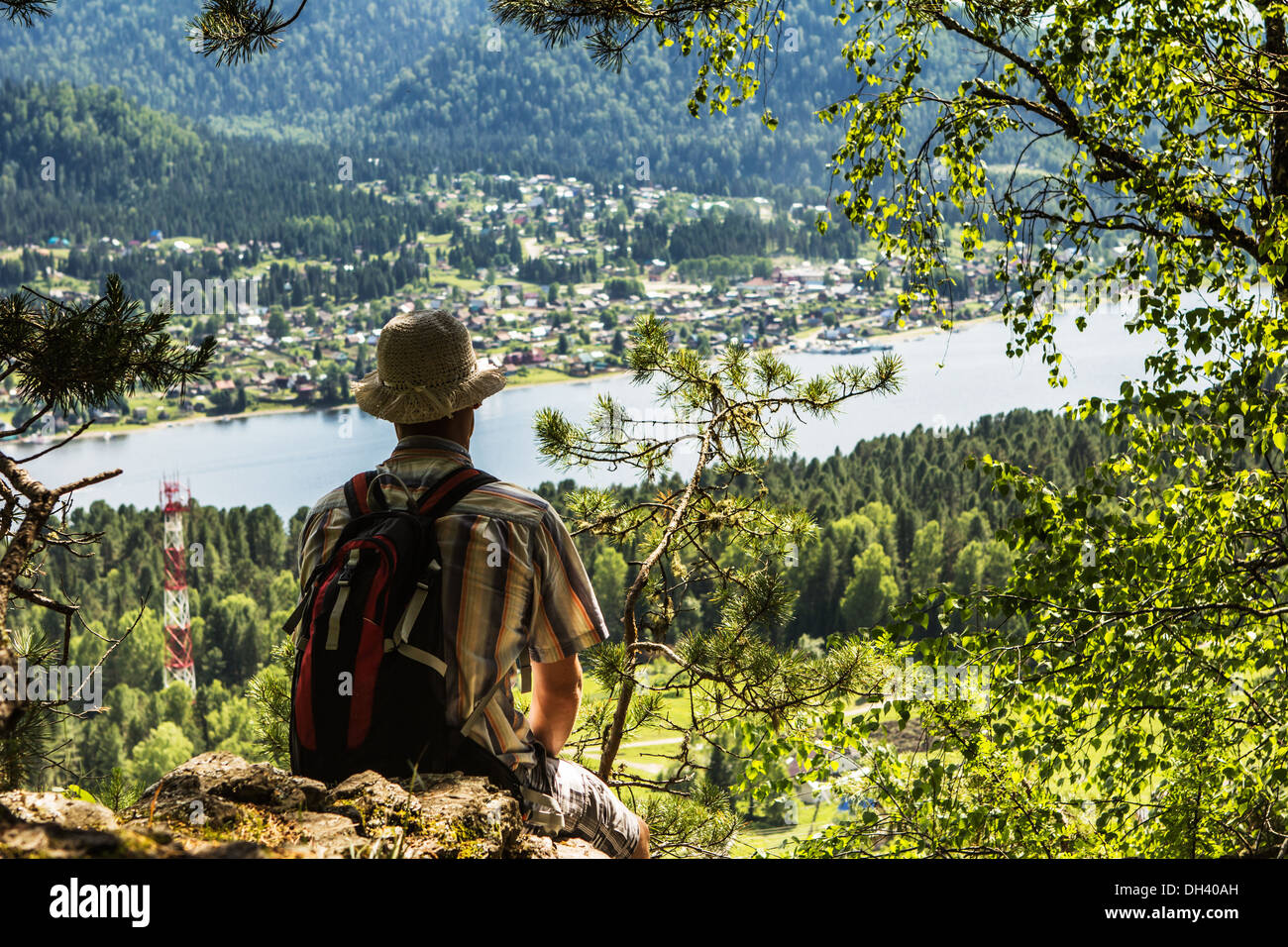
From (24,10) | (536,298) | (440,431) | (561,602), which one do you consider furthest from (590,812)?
(536,298)

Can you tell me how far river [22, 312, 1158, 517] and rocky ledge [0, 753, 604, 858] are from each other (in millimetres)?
52253

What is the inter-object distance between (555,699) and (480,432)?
61.8 m

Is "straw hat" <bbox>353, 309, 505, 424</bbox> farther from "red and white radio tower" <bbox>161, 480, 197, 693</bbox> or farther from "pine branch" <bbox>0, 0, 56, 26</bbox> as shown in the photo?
"red and white radio tower" <bbox>161, 480, 197, 693</bbox>

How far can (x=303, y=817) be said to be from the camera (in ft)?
5.38

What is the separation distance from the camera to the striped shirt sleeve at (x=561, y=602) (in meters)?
2.03

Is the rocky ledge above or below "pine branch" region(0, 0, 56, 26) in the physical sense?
below

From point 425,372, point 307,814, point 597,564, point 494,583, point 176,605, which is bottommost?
point 176,605

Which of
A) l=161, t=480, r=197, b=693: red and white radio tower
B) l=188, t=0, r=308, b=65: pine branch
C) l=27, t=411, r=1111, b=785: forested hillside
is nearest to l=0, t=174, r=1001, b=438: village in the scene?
l=27, t=411, r=1111, b=785: forested hillside

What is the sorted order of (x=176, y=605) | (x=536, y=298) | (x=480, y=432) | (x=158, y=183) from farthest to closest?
1. (x=158, y=183)
2. (x=536, y=298)
3. (x=480, y=432)
4. (x=176, y=605)

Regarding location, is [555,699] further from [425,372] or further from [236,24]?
[236,24]

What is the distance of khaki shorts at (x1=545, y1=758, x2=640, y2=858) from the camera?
2.09m

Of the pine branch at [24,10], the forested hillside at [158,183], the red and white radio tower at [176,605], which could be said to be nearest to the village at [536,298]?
the forested hillside at [158,183]

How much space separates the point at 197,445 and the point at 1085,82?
86.5m

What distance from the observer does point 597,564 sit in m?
47.1
